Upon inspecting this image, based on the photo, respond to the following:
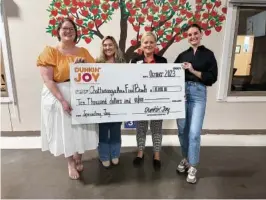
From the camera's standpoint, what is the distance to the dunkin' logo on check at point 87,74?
203 cm

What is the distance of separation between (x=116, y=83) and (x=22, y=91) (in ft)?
5.38

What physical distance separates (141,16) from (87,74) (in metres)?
1.31

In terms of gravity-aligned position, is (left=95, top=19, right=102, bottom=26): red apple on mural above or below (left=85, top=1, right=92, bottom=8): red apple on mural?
below

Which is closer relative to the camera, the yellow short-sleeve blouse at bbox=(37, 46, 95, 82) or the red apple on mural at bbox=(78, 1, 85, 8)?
the yellow short-sleeve blouse at bbox=(37, 46, 95, 82)

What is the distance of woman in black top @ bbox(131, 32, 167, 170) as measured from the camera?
7.14 feet

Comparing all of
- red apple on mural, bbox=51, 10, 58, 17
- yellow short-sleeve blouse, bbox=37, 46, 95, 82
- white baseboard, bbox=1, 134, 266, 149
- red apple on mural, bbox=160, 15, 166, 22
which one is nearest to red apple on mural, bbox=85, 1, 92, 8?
red apple on mural, bbox=51, 10, 58, 17

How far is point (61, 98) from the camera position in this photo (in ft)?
6.60

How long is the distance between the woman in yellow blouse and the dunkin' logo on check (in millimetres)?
78

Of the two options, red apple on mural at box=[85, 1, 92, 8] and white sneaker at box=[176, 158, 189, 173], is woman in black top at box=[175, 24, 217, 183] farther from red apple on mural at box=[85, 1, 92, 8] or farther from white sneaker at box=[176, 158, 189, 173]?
red apple on mural at box=[85, 1, 92, 8]

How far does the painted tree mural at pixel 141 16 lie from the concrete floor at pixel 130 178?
1.48m

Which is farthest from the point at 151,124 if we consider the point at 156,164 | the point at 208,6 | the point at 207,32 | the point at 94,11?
the point at 208,6

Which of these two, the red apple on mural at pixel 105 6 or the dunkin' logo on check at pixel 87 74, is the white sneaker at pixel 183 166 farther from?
the red apple on mural at pixel 105 6

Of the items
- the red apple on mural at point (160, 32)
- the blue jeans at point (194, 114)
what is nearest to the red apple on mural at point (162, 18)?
the red apple on mural at point (160, 32)

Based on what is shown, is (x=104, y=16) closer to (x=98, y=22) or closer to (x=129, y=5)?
Answer: (x=98, y=22)
